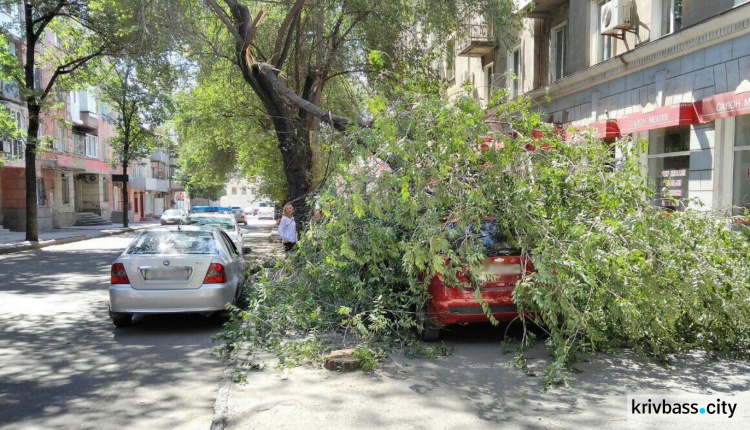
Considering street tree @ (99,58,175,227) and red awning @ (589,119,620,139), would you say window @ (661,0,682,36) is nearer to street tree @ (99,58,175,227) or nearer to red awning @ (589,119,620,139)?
red awning @ (589,119,620,139)

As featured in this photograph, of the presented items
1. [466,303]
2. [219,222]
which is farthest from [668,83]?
[219,222]

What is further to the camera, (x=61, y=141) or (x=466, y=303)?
(x=61, y=141)

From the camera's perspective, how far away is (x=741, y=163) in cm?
985

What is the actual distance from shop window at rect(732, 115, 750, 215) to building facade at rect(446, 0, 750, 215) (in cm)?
2

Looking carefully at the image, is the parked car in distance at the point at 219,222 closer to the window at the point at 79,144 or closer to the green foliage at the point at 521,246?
the green foliage at the point at 521,246

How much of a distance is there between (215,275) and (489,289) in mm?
3558

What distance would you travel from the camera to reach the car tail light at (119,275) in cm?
706

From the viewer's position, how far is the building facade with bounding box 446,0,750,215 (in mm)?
9594

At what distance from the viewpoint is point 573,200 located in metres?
5.66

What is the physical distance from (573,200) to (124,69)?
22037mm

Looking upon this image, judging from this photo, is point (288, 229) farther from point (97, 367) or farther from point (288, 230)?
point (97, 367)

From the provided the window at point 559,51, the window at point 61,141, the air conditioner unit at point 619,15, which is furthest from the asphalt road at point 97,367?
the window at point 61,141

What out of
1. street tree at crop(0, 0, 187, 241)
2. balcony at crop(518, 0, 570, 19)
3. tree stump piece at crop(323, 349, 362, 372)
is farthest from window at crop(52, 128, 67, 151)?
tree stump piece at crop(323, 349, 362, 372)

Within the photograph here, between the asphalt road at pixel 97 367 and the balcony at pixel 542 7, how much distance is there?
11868mm
